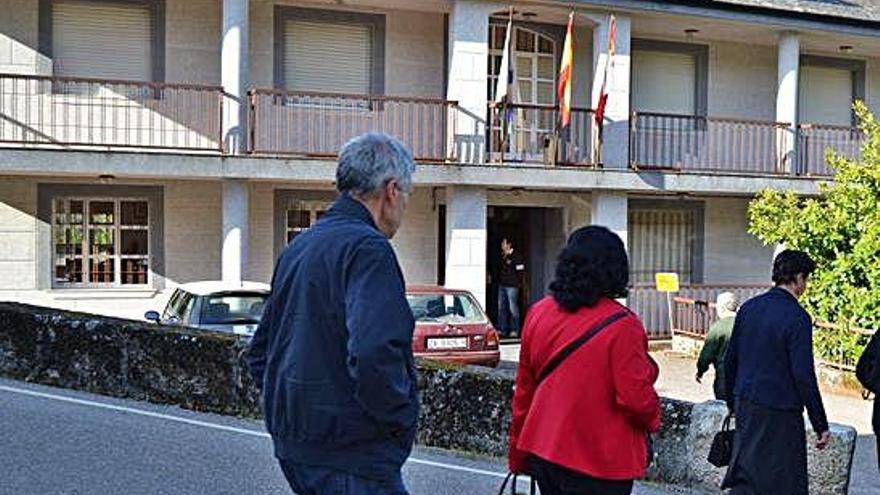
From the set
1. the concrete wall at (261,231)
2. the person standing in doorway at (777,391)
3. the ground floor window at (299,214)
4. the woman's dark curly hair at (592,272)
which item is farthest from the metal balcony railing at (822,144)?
the woman's dark curly hair at (592,272)

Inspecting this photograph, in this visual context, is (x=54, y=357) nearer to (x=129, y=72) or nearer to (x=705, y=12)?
(x=129, y=72)

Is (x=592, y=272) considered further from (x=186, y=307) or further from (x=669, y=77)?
(x=669, y=77)

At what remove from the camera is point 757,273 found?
23.1 m

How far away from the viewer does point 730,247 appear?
2283 cm

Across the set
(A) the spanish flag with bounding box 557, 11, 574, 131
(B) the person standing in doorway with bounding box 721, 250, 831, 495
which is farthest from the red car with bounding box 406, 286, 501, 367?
(B) the person standing in doorway with bounding box 721, 250, 831, 495

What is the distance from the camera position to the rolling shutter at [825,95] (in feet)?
75.3

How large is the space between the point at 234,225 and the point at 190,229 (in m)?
1.72

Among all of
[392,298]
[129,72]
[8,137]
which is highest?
[129,72]

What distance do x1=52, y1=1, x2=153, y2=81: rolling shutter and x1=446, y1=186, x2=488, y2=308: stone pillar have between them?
5674mm

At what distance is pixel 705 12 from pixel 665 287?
5.16 meters

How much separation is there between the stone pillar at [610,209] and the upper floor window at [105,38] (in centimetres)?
806

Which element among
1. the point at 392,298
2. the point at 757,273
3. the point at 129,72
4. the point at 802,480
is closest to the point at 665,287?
the point at 757,273

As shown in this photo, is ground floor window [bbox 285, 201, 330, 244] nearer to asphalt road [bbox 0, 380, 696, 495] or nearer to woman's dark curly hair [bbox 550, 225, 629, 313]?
asphalt road [bbox 0, 380, 696, 495]

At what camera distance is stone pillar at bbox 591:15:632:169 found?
62.9ft
